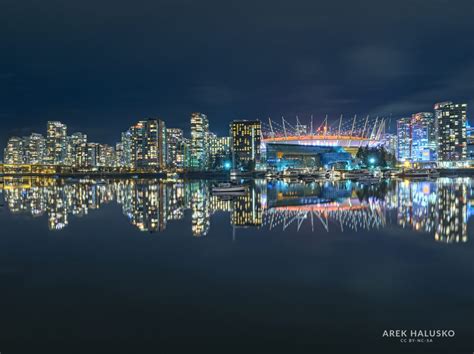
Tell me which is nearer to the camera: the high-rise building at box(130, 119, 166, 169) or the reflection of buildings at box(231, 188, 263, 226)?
the reflection of buildings at box(231, 188, 263, 226)

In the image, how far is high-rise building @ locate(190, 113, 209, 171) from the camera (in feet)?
554

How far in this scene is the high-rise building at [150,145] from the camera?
172250 mm

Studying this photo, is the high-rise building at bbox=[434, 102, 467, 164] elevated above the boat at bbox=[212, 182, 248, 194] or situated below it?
above

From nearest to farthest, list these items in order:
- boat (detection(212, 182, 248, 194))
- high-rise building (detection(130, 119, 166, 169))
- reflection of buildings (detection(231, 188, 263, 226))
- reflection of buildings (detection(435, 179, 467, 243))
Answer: reflection of buildings (detection(435, 179, 467, 243))
reflection of buildings (detection(231, 188, 263, 226))
boat (detection(212, 182, 248, 194))
high-rise building (detection(130, 119, 166, 169))

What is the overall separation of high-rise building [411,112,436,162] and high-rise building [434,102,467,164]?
8734 millimetres

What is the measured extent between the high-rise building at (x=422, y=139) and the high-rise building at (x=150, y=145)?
353 ft

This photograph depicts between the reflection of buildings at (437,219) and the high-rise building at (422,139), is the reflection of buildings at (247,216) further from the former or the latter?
the high-rise building at (422,139)

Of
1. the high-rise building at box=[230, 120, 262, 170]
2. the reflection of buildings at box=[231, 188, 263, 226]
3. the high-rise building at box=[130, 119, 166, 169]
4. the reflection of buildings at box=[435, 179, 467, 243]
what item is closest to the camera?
the reflection of buildings at box=[435, 179, 467, 243]

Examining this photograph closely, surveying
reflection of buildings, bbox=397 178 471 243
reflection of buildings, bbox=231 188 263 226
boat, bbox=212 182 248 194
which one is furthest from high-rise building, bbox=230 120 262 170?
reflection of buildings, bbox=397 178 471 243

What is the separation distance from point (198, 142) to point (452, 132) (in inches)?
3889

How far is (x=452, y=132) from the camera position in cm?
16012

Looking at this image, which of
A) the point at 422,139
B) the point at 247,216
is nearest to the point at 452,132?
the point at 422,139

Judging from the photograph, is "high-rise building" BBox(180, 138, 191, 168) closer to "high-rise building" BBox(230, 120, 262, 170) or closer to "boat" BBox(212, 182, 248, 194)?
"high-rise building" BBox(230, 120, 262, 170)

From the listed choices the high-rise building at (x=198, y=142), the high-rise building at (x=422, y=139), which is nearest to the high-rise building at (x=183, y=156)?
the high-rise building at (x=198, y=142)
